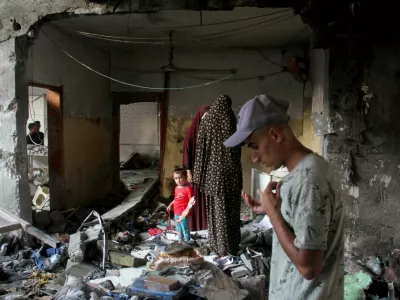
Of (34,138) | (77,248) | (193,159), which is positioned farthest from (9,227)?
(34,138)

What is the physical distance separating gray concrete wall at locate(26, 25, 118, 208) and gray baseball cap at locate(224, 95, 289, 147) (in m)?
5.10

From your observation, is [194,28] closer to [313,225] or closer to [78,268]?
[78,268]

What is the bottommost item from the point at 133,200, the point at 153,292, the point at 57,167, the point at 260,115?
the point at 153,292

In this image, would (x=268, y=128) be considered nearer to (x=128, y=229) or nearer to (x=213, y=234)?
(x=213, y=234)

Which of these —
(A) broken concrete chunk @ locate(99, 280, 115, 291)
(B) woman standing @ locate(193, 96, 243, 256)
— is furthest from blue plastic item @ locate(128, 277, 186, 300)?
(B) woman standing @ locate(193, 96, 243, 256)

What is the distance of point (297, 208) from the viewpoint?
1448 millimetres

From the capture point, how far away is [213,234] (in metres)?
5.09

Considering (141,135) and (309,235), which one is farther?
(141,135)

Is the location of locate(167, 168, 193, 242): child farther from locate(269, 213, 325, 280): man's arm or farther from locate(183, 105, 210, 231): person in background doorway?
locate(269, 213, 325, 280): man's arm

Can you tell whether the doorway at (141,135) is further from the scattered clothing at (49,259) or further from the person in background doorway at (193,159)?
the scattered clothing at (49,259)

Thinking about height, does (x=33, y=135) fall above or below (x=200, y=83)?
below

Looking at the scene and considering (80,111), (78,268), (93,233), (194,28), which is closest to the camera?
(78,268)

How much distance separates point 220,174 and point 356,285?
199 cm

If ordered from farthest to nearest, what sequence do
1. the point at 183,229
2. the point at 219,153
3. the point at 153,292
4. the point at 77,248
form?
the point at 183,229
the point at 219,153
the point at 77,248
the point at 153,292
